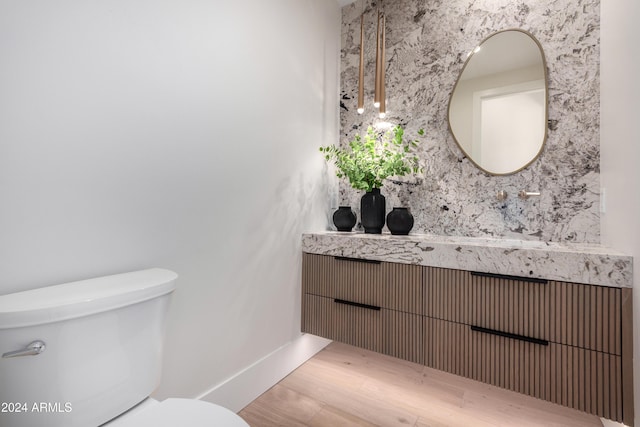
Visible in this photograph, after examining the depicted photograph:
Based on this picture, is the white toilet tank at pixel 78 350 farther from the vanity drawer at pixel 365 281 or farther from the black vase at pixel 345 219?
the black vase at pixel 345 219

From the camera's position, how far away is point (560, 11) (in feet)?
5.42

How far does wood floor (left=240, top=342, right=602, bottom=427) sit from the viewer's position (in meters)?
1.49

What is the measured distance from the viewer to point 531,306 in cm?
130

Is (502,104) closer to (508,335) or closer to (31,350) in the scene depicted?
(508,335)

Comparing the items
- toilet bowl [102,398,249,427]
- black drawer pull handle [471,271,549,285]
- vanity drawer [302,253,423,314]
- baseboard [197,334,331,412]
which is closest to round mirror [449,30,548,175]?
black drawer pull handle [471,271,549,285]

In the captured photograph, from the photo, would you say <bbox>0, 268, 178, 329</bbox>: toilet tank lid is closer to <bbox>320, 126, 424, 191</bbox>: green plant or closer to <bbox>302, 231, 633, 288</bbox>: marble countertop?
<bbox>302, 231, 633, 288</bbox>: marble countertop

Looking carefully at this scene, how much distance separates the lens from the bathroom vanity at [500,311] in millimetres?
1168

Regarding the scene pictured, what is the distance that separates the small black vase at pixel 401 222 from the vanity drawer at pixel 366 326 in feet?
1.69

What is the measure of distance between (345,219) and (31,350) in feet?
5.41

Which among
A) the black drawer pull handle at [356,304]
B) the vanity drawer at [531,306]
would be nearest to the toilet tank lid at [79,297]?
the black drawer pull handle at [356,304]

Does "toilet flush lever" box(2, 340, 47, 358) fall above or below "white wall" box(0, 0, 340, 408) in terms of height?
below

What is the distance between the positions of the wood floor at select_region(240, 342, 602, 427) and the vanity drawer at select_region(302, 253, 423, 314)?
503mm

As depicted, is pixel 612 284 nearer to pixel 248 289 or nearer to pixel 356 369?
pixel 356 369

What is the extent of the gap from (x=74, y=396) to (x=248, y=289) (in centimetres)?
89
